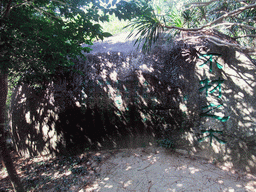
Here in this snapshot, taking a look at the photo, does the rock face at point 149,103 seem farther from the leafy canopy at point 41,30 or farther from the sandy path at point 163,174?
the leafy canopy at point 41,30

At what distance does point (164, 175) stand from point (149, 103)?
5.62 feet

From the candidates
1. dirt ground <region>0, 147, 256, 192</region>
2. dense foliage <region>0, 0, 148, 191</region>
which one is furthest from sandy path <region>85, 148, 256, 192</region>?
dense foliage <region>0, 0, 148, 191</region>

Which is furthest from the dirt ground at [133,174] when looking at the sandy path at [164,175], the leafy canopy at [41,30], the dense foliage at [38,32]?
the leafy canopy at [41,30]

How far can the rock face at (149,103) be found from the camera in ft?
11.6

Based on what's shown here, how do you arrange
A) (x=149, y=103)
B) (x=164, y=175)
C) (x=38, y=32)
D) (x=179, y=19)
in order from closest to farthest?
1. (x=38, y=32)
2. (x=164, y=175)
3. (x=179, y=19)
4. (x=149, y=103)

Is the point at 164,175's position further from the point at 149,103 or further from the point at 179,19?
the point at 179,19

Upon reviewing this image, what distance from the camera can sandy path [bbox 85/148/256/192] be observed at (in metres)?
3.04

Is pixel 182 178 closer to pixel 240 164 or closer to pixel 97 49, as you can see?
pixel 240 164

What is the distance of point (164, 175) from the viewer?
3338 millimetres

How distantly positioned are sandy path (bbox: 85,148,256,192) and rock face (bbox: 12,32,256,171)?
325 millimetres

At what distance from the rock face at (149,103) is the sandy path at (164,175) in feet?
1.06

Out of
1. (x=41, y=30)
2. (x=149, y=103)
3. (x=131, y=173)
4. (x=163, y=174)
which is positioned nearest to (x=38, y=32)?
(x=41, y=30)

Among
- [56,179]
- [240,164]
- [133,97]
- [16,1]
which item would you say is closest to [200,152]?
[240,164]

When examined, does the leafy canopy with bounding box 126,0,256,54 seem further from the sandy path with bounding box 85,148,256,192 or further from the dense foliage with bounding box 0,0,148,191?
the sandy path with bounding box 85,148,256,192
